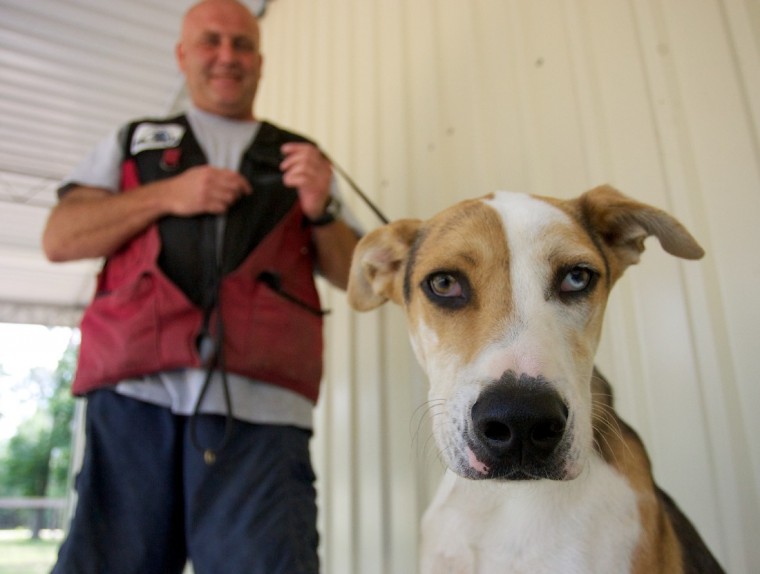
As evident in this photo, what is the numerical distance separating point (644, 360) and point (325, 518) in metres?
2.27

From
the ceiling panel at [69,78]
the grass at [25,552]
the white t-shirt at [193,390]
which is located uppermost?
the ceiling panel at [69,78]

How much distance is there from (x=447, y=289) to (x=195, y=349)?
87cm

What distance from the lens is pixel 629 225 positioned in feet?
5.73

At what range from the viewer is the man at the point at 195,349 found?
1866 millimetres

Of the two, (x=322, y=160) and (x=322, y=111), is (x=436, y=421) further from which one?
(x=322, y=111)

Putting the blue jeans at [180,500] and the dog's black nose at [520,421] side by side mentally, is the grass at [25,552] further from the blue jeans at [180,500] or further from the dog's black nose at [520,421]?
the dog's black nose at [520,421]

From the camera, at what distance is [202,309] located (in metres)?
2.02

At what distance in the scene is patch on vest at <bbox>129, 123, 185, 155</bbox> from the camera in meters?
2.33

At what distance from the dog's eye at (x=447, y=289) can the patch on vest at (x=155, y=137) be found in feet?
4.20

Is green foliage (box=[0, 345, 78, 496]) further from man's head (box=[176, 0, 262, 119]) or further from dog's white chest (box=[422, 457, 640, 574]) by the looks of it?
dog's white chest (box=[422, 457, 640, 574])

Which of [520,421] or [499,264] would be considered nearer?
[520,421]

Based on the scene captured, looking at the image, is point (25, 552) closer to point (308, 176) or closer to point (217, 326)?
point (217, 326)

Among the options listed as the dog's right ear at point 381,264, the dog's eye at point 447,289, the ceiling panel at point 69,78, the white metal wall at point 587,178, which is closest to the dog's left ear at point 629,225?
the white metal wall at point 587,178

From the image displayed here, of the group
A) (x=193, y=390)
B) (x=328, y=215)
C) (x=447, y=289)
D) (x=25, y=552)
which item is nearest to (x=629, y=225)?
(x=447, y=289)
